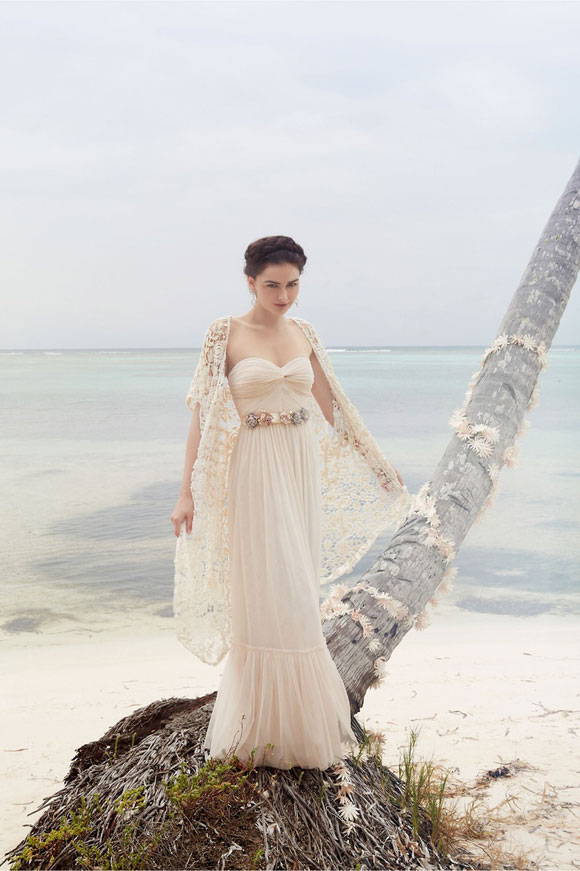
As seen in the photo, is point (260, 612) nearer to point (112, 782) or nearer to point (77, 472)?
point (112, 782)

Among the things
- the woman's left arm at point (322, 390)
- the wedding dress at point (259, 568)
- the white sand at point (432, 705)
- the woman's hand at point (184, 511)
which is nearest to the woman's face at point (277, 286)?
the wedding dress at point (259, 568)

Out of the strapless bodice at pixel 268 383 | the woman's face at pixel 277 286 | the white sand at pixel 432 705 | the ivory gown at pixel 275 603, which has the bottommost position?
the white sand at pixel 432 705

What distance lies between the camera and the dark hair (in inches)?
113

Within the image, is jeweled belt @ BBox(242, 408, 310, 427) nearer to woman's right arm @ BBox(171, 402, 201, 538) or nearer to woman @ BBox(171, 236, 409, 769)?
woman @ BBox(171, 236, 409, 769)

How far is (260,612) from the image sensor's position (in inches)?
115

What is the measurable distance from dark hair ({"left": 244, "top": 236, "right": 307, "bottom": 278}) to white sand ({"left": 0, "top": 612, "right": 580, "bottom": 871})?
2.67 metres

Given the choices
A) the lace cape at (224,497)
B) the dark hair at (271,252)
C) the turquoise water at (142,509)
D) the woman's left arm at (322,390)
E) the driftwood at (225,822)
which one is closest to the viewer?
the driftwood at (225,822)

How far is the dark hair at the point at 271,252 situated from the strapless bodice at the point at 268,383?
38 centimetres

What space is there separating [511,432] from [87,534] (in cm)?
840

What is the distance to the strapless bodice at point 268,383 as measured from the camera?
9.62ft

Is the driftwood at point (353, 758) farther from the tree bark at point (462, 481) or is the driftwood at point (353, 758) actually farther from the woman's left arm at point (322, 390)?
the woman's left arm at point (322, 390)

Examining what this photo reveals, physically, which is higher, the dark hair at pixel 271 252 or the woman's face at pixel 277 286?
the dark hair at pixel 271 252

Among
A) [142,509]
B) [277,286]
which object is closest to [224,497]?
[277,286]

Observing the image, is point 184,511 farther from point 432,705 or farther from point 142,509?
point 142,509
